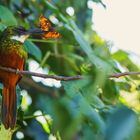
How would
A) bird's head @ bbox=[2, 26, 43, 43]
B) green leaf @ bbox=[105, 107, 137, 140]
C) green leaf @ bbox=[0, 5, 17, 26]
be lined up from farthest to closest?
1. green leaf @ bbox=[0, 5, 17, 26]
2. bird's head @ bbox=[2, 26, 43, 43]
3. green leaf @ bbox=[105, 107, 137, 140]

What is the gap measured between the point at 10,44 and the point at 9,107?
0.25 metres

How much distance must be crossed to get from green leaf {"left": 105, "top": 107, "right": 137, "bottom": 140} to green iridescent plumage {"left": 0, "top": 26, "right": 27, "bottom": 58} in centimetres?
92

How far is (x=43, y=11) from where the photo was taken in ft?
5.98

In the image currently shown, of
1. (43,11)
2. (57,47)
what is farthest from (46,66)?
(43,11)

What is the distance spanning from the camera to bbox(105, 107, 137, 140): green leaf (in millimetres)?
339

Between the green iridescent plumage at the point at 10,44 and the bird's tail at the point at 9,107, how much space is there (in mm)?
144

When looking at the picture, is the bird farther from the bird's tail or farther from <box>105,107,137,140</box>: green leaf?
<box>105,107,137,140</box>: green leaf

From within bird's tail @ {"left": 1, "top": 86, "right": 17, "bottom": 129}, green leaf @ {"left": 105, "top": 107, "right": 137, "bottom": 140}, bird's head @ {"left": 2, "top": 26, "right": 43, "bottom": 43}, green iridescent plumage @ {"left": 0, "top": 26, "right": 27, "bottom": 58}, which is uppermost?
green leaf @ {"left": 105, "top": 107, "right": 137, "bottom": 140}

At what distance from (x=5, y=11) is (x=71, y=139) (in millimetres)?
1116

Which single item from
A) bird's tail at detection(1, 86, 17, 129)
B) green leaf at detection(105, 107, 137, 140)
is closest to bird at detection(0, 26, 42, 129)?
bird's tail at detection(1, 86, 17, 129)

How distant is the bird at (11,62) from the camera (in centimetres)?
107

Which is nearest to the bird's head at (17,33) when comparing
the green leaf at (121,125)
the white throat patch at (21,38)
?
the white throat patch at (21,38)

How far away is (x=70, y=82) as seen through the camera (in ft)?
3.40

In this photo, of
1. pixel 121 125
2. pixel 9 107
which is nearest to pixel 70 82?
pixel 9 107
